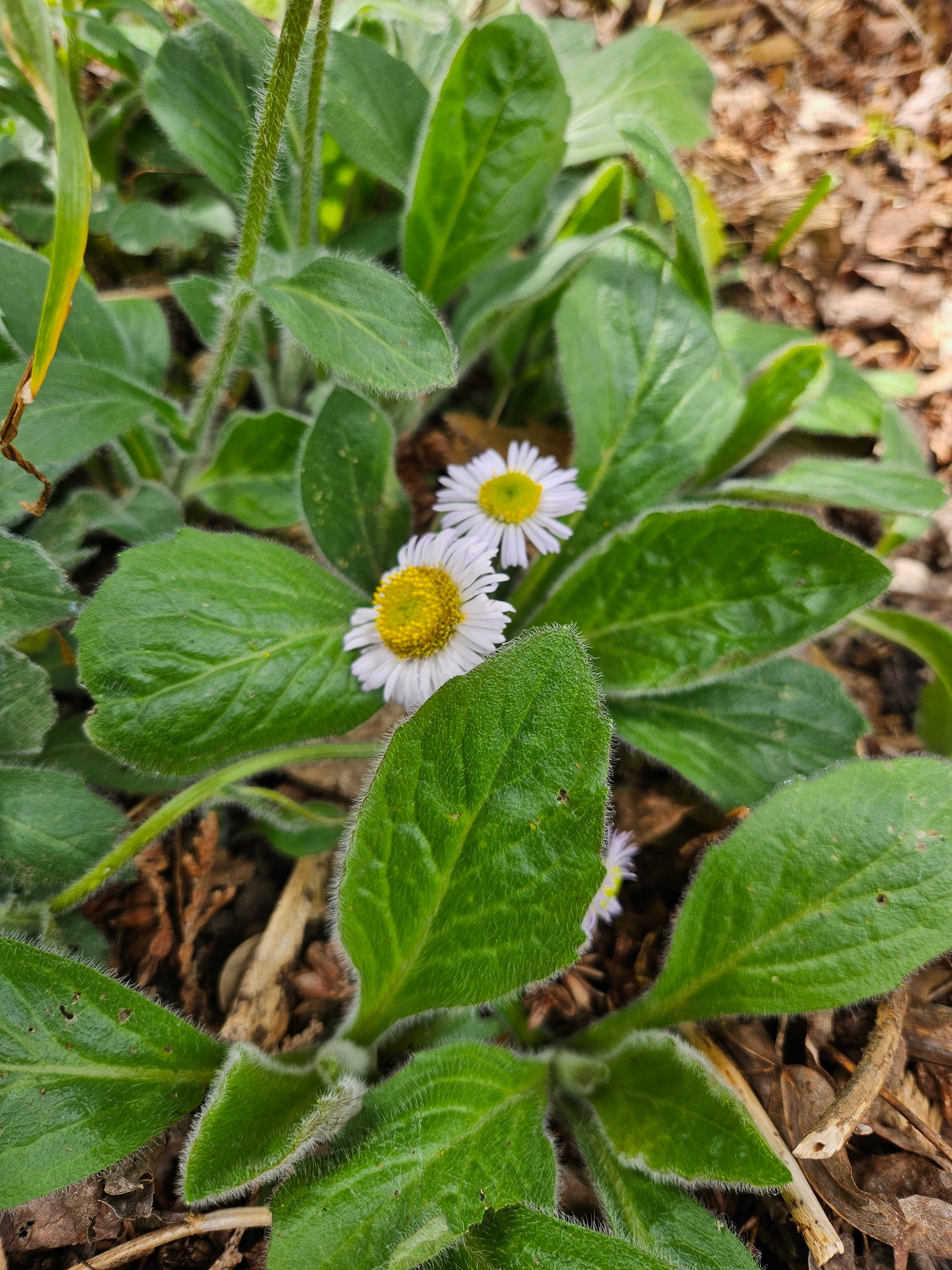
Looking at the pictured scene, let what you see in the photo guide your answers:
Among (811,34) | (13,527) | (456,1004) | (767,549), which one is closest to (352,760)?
(456,1004)

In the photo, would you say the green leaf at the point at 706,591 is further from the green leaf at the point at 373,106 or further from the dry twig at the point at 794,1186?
the green leaf at the point at 373,106

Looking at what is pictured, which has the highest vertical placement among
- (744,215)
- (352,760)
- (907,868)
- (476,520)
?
(744,215)

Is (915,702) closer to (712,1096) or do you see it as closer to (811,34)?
(712,1096)

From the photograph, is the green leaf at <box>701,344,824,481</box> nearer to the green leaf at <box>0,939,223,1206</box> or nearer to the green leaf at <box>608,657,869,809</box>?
the green leaf at <box>608,657,869,809</box>

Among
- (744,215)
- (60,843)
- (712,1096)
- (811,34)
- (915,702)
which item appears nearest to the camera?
(712,1096)

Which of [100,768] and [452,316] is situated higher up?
[452,316]

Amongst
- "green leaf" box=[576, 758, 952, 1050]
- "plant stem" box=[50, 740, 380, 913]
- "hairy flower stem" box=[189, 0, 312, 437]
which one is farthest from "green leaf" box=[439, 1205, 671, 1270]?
"hairy flower stem" box=[189, 0, 312, 437]

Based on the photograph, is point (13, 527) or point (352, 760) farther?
point (352, 760)
